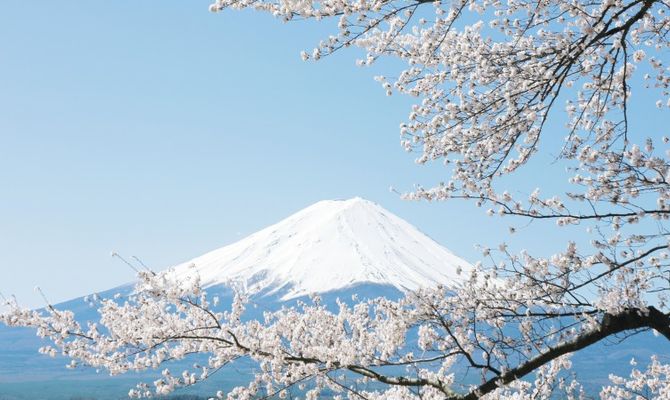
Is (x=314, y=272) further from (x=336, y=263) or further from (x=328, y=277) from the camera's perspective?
(x=336, y=263)

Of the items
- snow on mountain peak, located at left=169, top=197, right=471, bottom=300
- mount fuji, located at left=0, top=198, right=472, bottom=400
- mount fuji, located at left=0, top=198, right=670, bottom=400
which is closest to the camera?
mount fuji, located at left=0, top=198, right=670, bottom=400

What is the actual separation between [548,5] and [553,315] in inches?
84.8

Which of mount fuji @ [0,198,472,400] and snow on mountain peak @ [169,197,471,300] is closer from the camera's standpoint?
mount fuji @ [0,198,472,400]

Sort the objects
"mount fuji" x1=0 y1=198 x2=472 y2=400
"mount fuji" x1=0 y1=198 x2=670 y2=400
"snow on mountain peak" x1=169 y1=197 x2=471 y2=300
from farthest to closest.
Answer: "snow on mountain peak" x1=169 y1=197 x2=471 y2=300 < "mount fuji" x1=0 y1=198 x2=472 y2=400 < "mount fuji" x1=0 y1=198 x2=670 y2=400

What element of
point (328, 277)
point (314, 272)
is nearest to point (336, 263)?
point (328, 277)

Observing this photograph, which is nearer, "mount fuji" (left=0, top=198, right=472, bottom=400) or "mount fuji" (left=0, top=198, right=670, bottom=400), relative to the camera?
"mount fuji" (left=0, top=198, right=670, bottom=400)

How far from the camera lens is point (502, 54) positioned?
15.4ft

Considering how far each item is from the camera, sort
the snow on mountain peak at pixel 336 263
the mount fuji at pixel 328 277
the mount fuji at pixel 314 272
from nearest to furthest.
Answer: the mount fuji at pixel 328 277, the mount fuji at pixel 314 272, the snow on mountain peak at pixel 336 263

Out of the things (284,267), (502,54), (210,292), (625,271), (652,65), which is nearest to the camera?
(625,271)

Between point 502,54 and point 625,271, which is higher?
point 502,54

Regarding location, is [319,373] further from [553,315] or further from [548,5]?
[548,5]

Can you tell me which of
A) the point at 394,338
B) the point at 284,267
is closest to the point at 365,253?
the point at 284,267

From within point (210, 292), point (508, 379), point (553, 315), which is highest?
point (210, 292)

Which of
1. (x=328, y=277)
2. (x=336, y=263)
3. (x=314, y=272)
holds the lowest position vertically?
(x=328, y=277)
